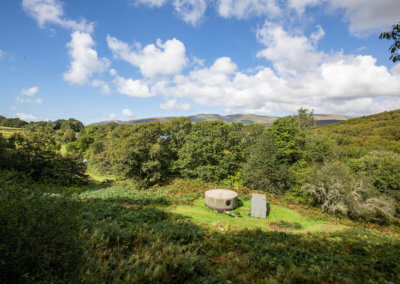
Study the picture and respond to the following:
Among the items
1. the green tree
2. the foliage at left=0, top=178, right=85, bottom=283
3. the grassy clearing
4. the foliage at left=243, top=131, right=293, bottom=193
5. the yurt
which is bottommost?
the grassy clearing

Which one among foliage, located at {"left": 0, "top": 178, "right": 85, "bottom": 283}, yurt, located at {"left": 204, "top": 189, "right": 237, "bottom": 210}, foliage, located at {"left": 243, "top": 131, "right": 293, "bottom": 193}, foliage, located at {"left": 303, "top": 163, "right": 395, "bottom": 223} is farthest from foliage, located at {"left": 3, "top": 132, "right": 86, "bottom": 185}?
foliage, located at {"left": 303, "top": 163, "right": 395, "bottom": 223}

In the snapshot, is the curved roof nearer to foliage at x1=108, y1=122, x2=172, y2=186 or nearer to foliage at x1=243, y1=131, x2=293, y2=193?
foliage at x1=243, y1=131, x2=293, y2=193

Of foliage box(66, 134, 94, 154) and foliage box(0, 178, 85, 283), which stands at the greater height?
foliage box(0, 178, 85, 283)

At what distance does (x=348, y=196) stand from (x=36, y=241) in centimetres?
2625

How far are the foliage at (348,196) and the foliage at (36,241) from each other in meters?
24.5

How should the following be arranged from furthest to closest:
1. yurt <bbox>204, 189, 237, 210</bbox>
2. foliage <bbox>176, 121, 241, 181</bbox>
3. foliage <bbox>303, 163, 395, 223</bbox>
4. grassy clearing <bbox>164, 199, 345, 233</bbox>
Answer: foliage <bbox>176, 121, 241, 181</bbox>, yurt <bbox>204, 189, 237, 210</bbox>, foliage <bbox>303, 163, 395, 223</bbox>, grassy clearing <bbox>164, 199, 345, 233</bbox>

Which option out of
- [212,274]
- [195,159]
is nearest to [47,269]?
[212,274]

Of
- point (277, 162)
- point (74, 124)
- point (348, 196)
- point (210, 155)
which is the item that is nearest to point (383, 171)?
point (348, 196)

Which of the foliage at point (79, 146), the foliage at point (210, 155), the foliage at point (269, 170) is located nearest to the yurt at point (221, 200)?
the foliage at point (269, 170)

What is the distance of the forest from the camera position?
3.75 m

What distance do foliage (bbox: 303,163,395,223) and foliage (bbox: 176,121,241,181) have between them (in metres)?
12.9

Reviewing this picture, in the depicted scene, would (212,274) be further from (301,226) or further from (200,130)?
(200,130)

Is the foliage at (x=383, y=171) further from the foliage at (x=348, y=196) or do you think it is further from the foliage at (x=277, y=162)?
the foliage at (x=277, y=162)

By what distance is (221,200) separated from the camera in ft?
67.2
